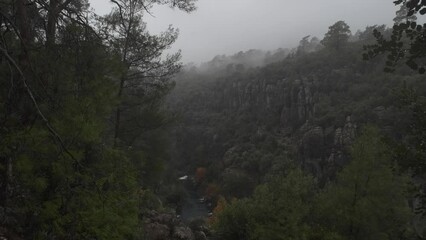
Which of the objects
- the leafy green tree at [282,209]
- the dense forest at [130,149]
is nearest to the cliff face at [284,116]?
the dense forest at [130,149]

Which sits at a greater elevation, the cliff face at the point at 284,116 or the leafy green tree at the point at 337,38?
the leafy green tree at the point at 337,38

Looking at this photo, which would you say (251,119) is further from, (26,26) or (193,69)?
(193,69)

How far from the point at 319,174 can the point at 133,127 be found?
38.8 metres

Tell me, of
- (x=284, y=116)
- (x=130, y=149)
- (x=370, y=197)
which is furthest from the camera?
(x=284, y=116)

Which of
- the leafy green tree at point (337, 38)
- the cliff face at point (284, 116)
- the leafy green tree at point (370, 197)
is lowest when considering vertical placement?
the cliff face at point (284, 116)

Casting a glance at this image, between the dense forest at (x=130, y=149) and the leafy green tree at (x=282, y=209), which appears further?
the leafy green tree at (x=282, y=209)

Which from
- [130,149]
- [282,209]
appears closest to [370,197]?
[282,209]

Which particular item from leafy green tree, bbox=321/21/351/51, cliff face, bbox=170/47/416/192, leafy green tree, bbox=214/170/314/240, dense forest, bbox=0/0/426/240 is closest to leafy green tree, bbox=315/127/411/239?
dense forest, bbox=0/0/426/240

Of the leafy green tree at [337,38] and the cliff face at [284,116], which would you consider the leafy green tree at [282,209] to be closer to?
the cliff face at [284,116]

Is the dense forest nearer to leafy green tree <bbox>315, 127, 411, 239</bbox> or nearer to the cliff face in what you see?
leafy green tree <bbox>315, 127, 411, 239</bbox>

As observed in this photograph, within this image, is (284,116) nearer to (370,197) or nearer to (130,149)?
(370,197)

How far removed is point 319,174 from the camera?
167ft

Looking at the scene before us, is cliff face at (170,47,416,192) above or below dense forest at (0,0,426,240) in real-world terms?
below

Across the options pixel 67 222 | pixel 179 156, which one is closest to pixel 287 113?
pixel 179 156
